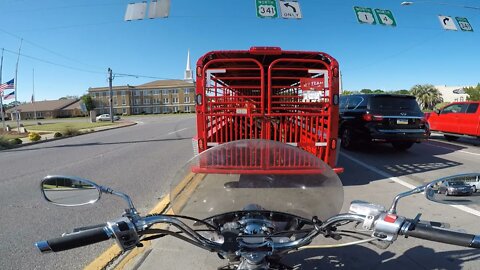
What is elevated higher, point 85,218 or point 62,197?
point 62,197

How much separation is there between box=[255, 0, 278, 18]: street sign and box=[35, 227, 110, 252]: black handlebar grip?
13.3 metres

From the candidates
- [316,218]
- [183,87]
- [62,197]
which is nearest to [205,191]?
[316,218]

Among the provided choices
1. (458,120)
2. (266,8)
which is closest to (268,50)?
(266,8)

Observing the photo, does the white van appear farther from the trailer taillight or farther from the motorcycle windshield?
the trailer taillight

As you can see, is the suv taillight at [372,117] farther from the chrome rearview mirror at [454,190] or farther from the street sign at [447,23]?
the street sign at [447,23]

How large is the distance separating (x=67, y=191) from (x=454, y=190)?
2.31m

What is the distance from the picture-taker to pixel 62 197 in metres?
2.08

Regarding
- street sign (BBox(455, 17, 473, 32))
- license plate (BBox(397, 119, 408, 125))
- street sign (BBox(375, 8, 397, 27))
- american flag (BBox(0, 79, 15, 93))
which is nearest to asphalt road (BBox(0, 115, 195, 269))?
license plate (BBox(397, 119, 408, 125))

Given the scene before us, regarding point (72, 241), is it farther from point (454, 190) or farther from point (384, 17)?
point (384, 17)

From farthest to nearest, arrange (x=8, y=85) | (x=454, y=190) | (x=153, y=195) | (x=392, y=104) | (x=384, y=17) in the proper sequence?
(x=8, y=85) < (x=384, y=17) < (x=392, y=104) < (x=153, y=195) < (x=454, y=190)

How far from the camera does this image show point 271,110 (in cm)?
554

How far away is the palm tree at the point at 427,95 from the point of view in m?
73.4

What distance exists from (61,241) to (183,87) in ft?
330

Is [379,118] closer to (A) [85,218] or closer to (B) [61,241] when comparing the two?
(A) [85,218]
